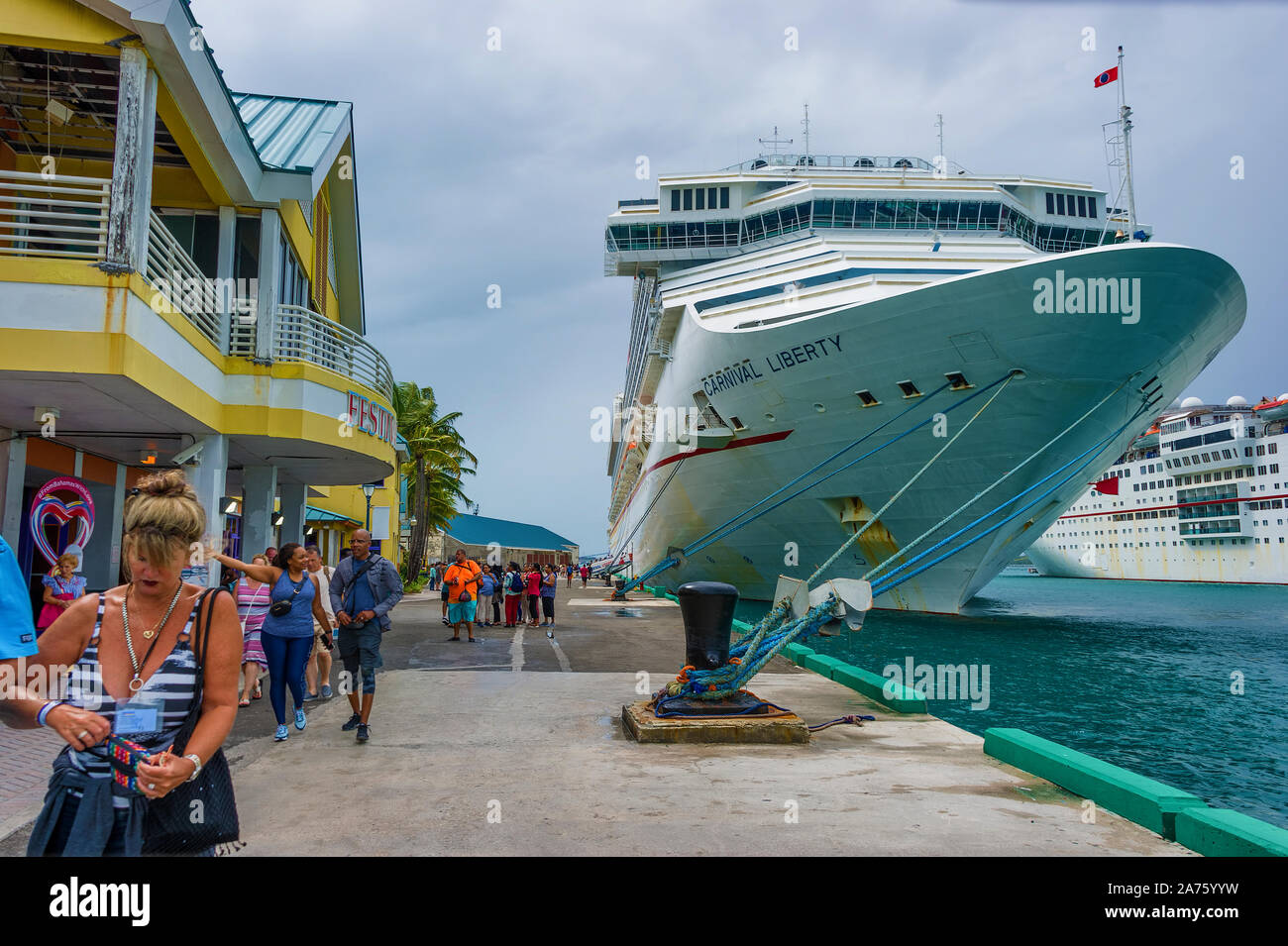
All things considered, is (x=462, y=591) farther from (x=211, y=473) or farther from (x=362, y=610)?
(x=362, y=610)

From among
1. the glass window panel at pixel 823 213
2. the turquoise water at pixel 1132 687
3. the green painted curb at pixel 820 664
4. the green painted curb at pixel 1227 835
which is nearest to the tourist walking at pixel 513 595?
the turquoise water at pixel 1132 687

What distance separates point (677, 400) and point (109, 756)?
20.9 meters

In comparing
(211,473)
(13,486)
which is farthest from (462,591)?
(13,486)

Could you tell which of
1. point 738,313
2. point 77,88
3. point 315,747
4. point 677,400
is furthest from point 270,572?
point 677,400

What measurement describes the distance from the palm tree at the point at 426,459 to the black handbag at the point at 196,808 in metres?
33.4

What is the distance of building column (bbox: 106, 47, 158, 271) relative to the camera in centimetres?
745

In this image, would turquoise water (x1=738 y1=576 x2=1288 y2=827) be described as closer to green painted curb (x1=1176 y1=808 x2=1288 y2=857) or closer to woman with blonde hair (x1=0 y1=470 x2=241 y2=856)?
green painted curb (x1=1176 y1=808 x2=1288 y2=857)

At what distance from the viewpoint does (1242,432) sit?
66.2 meters

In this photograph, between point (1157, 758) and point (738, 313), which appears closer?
point (1157, 758)

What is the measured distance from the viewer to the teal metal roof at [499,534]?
240 feet

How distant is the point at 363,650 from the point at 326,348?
7433 millimetres

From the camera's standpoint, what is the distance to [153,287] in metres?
8.01

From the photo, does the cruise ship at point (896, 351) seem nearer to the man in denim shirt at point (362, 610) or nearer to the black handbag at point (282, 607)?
the man in denim shirt at point (362, 610)

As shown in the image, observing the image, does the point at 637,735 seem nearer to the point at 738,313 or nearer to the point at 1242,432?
the point at 738,313
